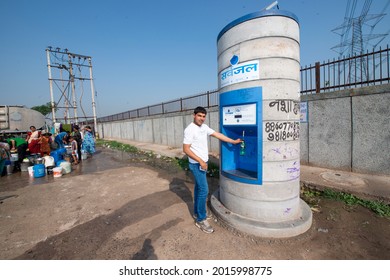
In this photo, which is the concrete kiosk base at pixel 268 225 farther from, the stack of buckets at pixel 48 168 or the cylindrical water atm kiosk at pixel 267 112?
the stack of buckets at pixel 48 168

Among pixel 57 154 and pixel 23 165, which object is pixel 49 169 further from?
pixel 23 165

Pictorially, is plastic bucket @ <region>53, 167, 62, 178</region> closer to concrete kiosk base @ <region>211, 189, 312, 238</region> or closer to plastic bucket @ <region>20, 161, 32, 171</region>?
plastic bucket @ <region>20, 161, 32, 171</region>

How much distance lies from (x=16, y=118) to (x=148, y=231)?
19.2m

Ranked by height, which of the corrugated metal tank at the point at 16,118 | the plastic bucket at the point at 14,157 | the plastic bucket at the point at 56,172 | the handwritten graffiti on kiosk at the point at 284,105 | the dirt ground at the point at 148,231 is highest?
the corrugated metal tank at the point at 16,118

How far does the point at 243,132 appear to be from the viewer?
10.8ft

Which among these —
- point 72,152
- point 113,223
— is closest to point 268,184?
point 113,223

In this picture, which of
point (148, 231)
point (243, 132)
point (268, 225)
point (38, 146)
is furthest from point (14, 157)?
point (268, 225)

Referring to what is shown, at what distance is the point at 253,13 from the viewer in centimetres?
274

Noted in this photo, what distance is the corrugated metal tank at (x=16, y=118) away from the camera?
14609 mm

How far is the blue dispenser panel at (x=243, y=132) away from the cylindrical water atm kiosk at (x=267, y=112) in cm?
2

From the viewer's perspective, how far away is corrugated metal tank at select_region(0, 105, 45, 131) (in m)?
14.6

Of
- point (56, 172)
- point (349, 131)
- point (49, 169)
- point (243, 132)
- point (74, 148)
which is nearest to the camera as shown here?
point (243, 132)

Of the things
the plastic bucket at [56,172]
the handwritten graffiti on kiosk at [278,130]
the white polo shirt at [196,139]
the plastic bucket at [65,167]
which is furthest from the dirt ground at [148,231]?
the plastic bucket at [65,167]
